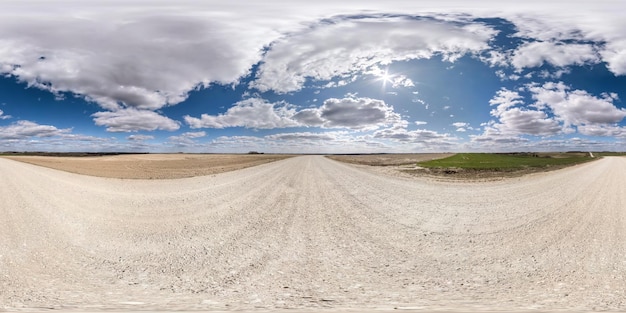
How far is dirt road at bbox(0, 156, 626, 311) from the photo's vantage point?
643cm

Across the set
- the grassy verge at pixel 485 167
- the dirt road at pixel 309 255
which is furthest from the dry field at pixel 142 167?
the grassy verge at pixel 485 167

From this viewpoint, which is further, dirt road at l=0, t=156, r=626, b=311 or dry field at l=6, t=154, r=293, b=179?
dry field at l=6, t=154, r=293, b=179

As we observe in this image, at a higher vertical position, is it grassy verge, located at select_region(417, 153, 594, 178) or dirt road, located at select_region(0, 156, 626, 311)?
grassy verge, located at select_region(417, 153, 594, 178)

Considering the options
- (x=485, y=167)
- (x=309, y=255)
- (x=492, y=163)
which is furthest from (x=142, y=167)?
(x=492, y=163)

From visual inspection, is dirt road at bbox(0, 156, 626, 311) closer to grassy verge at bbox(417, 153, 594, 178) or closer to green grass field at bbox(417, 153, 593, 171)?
grassy verge at bbox(417, 153, 594, 178)

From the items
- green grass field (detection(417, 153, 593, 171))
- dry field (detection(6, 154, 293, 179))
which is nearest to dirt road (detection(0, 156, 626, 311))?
dry field (detection(6, 154, 293, 179))

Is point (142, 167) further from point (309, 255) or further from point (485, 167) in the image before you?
point (309, 255)

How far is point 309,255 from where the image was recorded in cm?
873

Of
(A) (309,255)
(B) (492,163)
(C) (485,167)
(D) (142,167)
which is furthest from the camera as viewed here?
(B) (492,163)

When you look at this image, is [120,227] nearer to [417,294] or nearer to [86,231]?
[86,231]

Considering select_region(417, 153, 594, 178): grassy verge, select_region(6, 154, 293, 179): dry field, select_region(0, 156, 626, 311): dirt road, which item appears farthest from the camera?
select_region(417, 153, 594, 178): grassy verge

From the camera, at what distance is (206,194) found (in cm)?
1975

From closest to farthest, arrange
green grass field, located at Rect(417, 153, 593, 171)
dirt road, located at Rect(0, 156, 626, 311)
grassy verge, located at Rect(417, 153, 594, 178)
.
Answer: dirt road, located at Rect(0, 156, 626, 311)
grassy verge, located at Rect(417, 153, 594, 178)
green grass field, located at Rect(417, 153, 593, 171)

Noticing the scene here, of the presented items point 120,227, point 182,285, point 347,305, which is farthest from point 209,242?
point 347,305
